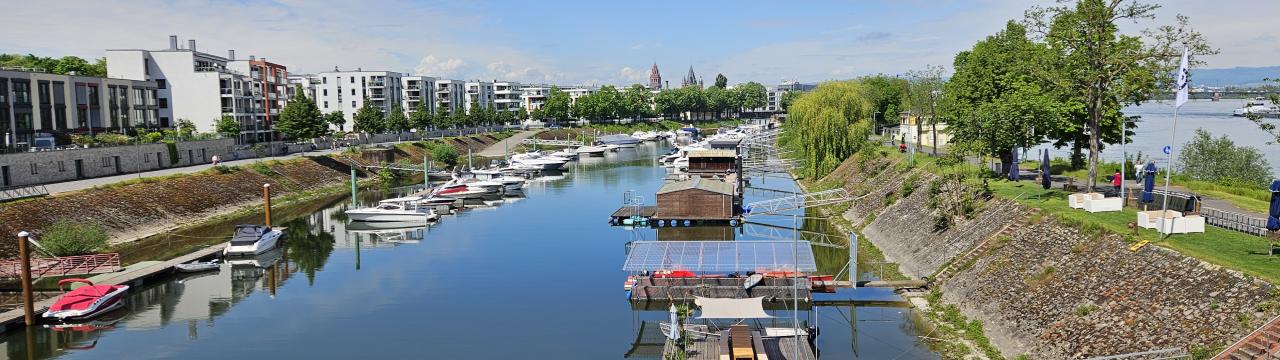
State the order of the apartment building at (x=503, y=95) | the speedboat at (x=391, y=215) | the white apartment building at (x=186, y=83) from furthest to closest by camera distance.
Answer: the apartment building at (x=503, y=95) < the white apartment building at (x=186, y=83) < the speedboat at (x=391, y=215)

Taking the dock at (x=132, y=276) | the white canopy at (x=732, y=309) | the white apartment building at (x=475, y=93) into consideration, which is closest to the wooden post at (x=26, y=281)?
the dock at (x=132, y=276)

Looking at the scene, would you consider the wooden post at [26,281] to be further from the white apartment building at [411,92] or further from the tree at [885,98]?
the white apartment building at [411,92]

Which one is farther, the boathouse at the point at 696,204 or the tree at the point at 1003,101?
the boathouse at the point at 696,204

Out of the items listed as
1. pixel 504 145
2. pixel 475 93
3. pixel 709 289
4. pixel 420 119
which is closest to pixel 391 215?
pixel 709 289

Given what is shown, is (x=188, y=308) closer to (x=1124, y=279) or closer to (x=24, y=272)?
(x=24, y=272)

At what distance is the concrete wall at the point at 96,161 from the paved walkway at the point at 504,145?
45263mm

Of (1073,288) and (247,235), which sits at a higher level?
(1073,288)

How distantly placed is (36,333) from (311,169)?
5000cm

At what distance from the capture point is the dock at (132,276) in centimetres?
2969

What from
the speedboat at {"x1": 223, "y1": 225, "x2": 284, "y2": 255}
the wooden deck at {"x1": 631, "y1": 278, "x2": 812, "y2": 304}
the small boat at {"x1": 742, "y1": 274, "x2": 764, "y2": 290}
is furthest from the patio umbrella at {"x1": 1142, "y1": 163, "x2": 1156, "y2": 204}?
the speedboat at {"x1": 223, "y1": 225, "x2": 284, "y2": 255}

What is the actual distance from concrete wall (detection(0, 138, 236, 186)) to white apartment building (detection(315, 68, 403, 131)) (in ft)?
217

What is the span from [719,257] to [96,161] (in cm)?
4869

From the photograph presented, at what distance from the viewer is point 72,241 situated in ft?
125

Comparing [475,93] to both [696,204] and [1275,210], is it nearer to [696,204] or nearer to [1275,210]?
[696,204]
